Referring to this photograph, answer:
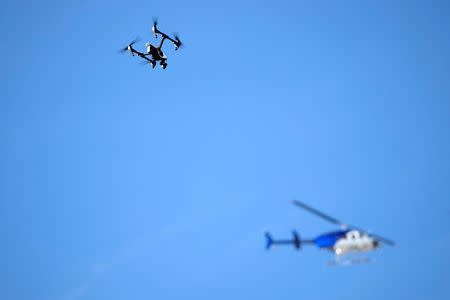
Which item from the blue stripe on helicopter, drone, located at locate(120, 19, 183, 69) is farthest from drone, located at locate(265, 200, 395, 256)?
drone, located at locate(120, 19, 183, 69)

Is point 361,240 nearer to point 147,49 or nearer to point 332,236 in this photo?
point 332,236

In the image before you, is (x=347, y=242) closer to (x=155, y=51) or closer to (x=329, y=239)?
(x=329, y=239)

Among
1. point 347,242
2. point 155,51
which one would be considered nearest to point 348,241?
point 347,242

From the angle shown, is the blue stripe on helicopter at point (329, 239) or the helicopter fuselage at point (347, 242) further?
the blue stripe on helicopter at point (329, 239)

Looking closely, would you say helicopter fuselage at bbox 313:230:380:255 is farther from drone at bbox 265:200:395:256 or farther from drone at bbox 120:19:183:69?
drone at bbox 120:19:183:69

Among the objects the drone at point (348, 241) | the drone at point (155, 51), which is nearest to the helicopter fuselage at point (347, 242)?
the drone at point (348, 241)

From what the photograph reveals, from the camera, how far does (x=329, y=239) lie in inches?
1396

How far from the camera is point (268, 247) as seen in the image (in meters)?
40.3

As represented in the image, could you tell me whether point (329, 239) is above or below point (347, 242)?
above

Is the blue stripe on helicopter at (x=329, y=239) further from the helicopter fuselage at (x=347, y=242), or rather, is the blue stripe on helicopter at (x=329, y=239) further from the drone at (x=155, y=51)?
the drone at (x=155, y=51)

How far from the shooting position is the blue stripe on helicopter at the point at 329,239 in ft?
115

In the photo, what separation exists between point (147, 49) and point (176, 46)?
2.24m

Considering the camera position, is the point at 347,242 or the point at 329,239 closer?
the point at 347,242

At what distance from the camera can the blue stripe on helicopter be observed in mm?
35062
